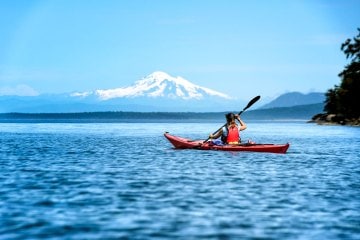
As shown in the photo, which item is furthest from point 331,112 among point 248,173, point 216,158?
point 248,173

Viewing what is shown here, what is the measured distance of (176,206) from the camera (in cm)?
1780

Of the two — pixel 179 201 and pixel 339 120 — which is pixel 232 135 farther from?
pixel 339 120

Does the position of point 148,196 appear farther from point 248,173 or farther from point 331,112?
point 331,112

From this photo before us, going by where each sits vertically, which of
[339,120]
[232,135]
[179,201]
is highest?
[232,135]

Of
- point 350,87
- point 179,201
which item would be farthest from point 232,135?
point 350,87

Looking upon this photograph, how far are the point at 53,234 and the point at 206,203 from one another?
19.5 feet

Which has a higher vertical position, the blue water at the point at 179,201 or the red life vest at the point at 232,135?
the red life vest at the point at 232,135

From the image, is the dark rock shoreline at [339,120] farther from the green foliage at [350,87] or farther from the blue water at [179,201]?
the blue water at [179,201]

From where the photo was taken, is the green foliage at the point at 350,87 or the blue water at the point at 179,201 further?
the green foliage at the point at 350,87

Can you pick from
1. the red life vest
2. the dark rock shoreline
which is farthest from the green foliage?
the red life vest

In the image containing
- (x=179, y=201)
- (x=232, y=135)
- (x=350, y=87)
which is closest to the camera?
(x=179, y=201)

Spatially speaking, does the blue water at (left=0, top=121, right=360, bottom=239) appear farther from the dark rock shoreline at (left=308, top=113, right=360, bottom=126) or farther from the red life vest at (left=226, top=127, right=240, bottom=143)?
the dark rock shoreline at (left=308, top=113, right=360, bottom=126)

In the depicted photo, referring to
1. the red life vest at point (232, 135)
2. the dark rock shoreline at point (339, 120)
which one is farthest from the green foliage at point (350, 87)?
the red life vest at point (232, 135)

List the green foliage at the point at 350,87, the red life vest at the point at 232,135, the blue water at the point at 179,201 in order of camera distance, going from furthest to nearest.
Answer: the green foliage at the point at 350,87 < the red life vest at the point at 232,135 < the blue water at the point at 179,201
